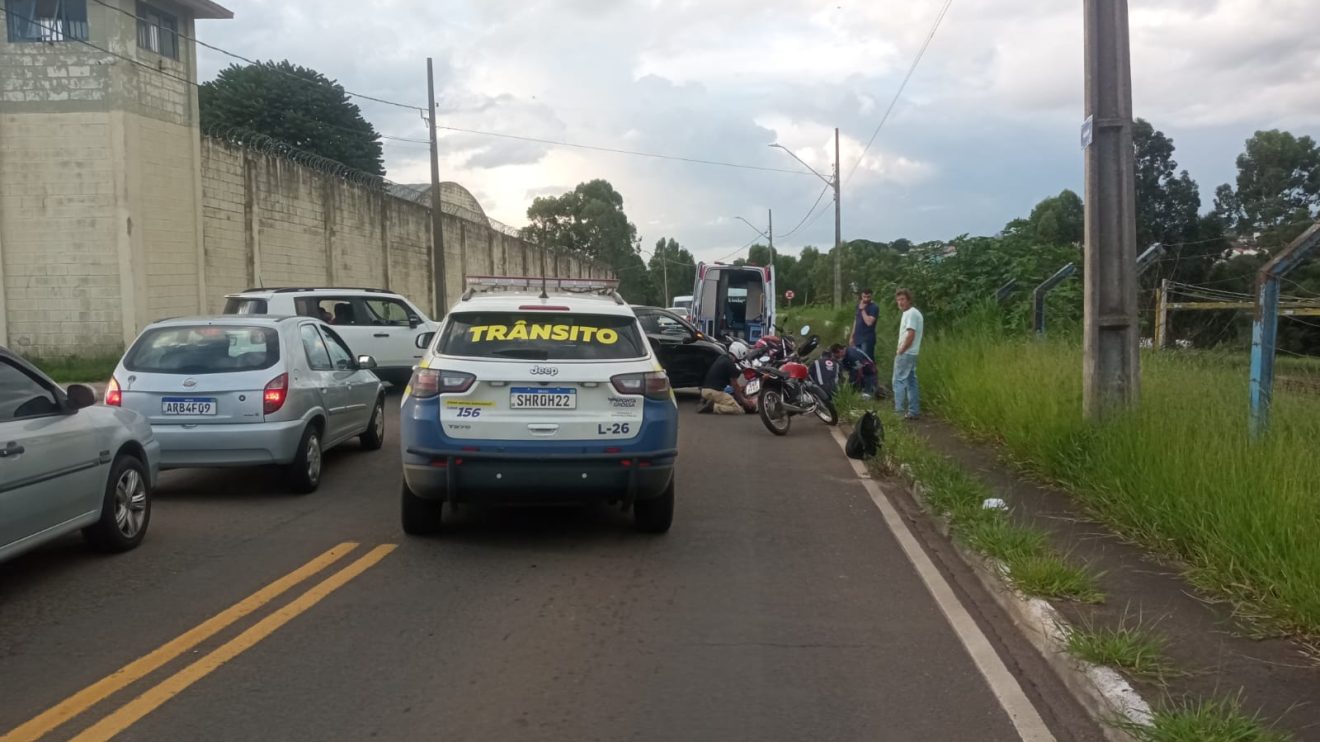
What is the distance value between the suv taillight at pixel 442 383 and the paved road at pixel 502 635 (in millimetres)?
1048

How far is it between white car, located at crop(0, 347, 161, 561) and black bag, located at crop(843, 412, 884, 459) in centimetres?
664

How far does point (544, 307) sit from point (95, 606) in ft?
10.3

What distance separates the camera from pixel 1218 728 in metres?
3.95

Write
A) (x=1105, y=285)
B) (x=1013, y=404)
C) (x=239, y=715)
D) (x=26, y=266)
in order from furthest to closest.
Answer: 1. (x=26, y=266)
2. (x=1013, y=404)
3. (x=1105, y=285)
4. (x=239, y=715)

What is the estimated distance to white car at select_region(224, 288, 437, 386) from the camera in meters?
16.9

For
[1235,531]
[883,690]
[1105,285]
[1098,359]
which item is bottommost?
[883,690]

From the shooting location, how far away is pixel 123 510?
22.8 feet

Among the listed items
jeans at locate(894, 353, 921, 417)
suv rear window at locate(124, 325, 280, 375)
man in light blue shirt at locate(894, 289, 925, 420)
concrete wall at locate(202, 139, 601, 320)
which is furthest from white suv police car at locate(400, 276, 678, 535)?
concrete wall at locate(202, 139, 601, 320)

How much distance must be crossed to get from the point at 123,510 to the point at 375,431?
15.5ft

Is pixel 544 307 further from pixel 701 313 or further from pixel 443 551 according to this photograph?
pixel 701 313

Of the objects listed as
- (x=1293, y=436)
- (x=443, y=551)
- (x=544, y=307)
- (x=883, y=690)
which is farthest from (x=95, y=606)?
(x=1293, y=436)

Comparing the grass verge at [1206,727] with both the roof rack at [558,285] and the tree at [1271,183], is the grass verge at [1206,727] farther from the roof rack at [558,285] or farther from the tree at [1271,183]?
the tree at [1271,183]

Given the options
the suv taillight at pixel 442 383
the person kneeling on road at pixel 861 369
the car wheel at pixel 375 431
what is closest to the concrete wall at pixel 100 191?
the car wheel at pixel 375 431

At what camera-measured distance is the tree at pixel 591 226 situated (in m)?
95.1
